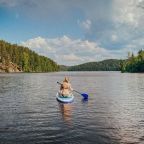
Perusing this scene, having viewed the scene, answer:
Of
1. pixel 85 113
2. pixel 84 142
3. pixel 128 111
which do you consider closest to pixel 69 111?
pixel 85 113

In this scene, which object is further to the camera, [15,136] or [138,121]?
[138,121]

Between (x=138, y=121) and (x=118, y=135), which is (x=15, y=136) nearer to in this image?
(x=118, y=135)

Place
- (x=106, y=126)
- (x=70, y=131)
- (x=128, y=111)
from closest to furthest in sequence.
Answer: (x=70, y=131)
(x=106, y=126)
(x=128, y=111)

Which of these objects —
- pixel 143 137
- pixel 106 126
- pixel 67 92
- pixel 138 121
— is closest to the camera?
pixel 143 137

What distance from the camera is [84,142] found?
20.6 m

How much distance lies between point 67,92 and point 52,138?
21.6 metres

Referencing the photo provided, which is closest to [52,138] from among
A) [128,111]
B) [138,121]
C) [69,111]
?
[138,121]

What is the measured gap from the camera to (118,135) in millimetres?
22344

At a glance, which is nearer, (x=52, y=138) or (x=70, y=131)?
(x=52, y=138)

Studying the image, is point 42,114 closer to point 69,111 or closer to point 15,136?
point 69,111

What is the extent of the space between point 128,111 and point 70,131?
12.7m

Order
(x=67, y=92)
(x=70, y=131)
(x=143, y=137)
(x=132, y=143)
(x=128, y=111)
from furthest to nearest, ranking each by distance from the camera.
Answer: (x=67, y=92), (x=128, y=111), (x=70, y=131), (x=143, y=137), (x=132, y=143)

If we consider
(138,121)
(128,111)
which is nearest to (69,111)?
(128,111)

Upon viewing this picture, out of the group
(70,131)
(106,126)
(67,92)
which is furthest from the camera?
(67,92)
